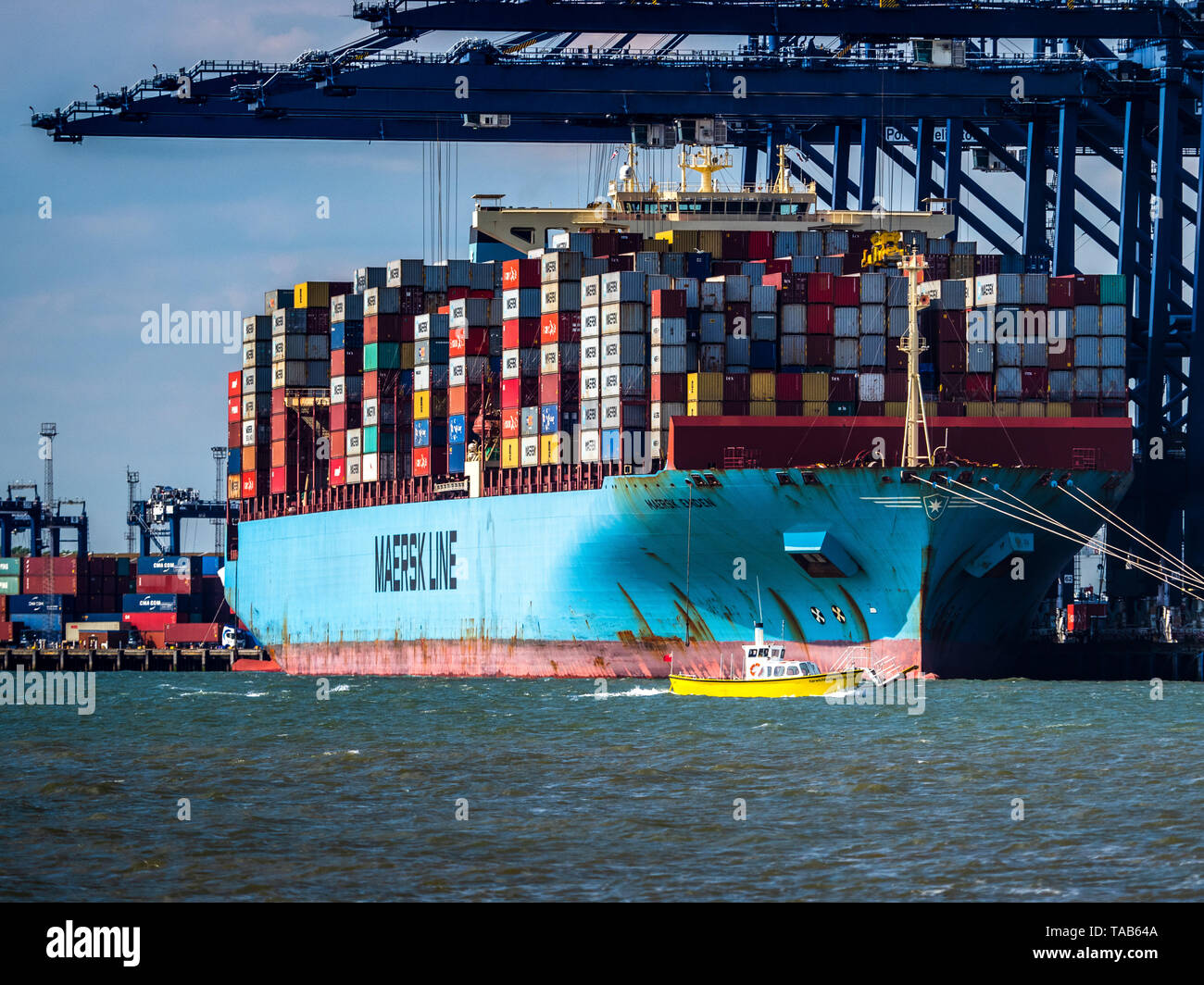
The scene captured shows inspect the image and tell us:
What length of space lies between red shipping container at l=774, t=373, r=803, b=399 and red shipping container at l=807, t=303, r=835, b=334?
177 cm

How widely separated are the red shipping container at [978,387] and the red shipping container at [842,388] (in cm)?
370

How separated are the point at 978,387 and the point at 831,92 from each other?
17301mm

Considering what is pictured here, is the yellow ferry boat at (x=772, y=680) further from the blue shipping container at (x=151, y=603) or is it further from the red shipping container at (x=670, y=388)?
the blue shipping container at (x=151, y=603)

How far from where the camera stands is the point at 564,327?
71.5 m

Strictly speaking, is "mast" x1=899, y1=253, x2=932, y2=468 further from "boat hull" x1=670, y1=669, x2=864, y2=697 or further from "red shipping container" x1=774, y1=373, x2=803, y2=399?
"boat hull" x1=670, y1=669, x2=864, y2=697

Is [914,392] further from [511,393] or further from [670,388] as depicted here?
[511,393]

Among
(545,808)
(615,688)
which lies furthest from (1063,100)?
(545,808)

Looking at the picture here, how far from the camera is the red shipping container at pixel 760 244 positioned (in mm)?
78000

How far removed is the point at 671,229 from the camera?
79875 millimetres

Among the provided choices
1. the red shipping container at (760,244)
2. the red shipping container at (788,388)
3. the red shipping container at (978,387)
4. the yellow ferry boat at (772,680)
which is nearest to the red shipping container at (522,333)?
the red shipping container at (760,244)

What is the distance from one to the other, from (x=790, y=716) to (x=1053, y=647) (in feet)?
81.1

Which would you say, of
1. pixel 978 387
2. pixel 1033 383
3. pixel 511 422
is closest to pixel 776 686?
pixel 978 387
